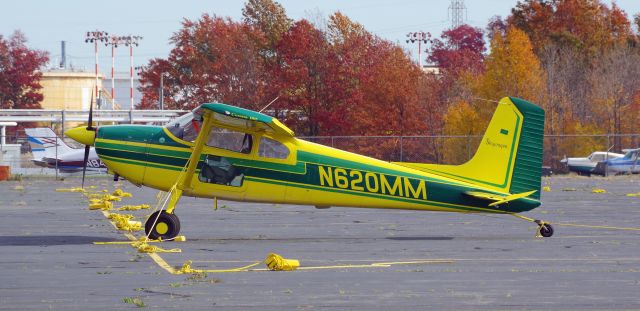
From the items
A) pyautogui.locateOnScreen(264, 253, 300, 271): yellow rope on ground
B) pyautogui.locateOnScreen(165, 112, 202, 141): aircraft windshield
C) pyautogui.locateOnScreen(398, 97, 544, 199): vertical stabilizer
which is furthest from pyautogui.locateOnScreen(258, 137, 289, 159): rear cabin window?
pyautogui.locateOnScreen(264, 253, 300, 271): yellow rope on ground

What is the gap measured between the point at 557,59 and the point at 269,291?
59066 millimetres

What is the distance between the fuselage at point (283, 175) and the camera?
725 inches

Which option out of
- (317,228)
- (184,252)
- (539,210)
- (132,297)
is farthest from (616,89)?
(132,297)

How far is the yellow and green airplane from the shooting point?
723 inches

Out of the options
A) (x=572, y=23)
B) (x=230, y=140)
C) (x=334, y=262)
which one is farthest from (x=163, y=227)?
(x=572, y=23)

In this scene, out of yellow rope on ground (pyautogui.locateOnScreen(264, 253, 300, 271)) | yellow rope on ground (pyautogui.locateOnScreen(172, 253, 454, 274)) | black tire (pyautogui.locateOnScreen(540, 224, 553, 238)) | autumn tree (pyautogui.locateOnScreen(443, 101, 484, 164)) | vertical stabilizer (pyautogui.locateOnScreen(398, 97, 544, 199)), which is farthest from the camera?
autumn tree (pyautogui.locateOnScreen(443, 101, 484, 164))

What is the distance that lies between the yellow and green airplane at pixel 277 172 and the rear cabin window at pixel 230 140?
0.7 inches

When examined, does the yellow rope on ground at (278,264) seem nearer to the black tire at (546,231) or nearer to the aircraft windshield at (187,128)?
the aircraft windshield at (187,128)

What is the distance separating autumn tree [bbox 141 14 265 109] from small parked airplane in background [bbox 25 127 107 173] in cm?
1652

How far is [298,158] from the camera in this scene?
1853 centimetres

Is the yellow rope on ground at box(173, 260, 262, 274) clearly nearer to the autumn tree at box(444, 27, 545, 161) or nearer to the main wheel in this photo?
the main wheel

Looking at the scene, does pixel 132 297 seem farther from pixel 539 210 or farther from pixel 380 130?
pixel 380 130

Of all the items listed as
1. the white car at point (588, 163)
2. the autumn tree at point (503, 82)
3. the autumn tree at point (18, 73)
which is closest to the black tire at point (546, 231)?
the white car at point (588, 163)

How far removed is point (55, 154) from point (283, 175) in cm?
2927
